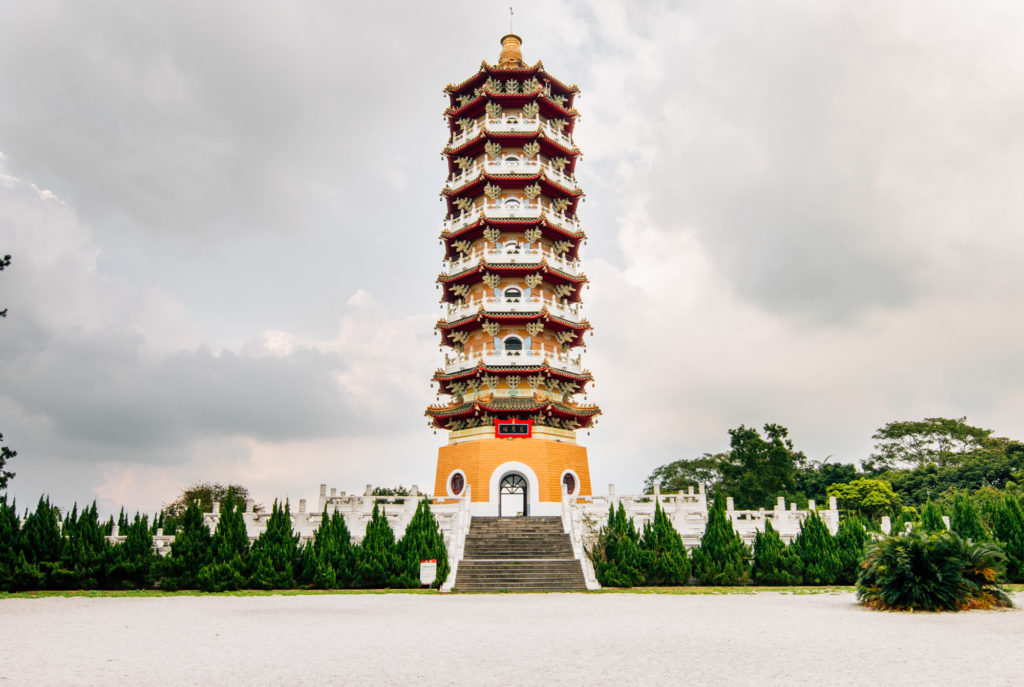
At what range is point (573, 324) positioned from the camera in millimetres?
35406

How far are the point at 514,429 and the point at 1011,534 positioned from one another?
62.5 feet

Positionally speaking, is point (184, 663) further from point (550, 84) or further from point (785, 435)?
point (785, 435)

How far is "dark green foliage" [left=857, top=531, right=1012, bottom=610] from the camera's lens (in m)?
16.0

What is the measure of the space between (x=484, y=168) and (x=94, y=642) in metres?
29.2

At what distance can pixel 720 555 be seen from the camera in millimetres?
24016

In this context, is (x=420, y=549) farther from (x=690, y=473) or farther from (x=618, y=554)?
(x=690, y=473)

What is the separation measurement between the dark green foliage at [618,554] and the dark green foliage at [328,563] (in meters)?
8.23

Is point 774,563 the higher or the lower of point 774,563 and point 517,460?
the lower

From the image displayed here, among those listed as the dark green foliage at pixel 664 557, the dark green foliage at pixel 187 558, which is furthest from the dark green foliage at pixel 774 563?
the dark green foliage at pixel 187 558

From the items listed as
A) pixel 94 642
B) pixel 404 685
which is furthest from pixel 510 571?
pixel 404 685

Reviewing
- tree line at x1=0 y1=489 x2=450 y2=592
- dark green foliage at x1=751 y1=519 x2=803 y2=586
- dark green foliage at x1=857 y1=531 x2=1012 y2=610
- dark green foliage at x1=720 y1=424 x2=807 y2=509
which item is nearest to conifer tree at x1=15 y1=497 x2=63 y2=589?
tree line at x1=0 y1=489 x2=450 y2=592

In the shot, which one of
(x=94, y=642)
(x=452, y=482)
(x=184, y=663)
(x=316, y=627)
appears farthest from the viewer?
(x=452, y=482)

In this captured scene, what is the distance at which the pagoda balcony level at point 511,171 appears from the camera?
122 feet

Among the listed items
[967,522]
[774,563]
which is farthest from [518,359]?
[967,522]
